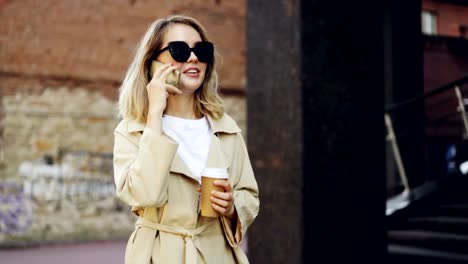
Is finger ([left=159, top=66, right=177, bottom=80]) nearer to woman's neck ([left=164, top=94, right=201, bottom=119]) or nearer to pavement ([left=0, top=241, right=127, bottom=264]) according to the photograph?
woman's neck ([left=164, top=94, right=201, bottom=119])

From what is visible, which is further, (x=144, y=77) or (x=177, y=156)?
(x=144, y=77)

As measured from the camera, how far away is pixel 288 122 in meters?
3.51

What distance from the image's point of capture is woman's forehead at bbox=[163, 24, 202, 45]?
2.27 metres

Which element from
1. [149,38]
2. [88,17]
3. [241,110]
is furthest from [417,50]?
[149,38]

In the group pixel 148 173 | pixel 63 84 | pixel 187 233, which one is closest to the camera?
pixel 148 173

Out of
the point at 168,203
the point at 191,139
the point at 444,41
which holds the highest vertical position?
the point at 444,41

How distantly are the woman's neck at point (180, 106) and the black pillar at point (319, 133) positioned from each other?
121 cm

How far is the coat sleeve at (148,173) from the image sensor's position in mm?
1998

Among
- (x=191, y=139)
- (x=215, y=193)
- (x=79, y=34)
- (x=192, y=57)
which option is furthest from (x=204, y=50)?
(x=79, y=34)

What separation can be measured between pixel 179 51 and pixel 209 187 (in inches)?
21.0

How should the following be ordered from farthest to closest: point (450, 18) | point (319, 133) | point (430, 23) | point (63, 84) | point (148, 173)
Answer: point (430, 23) < point (450, 18) < point (63, 84) < point (319, 133) < point (148, 173)

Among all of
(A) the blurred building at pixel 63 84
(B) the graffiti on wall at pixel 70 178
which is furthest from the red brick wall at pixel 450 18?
(B) the graffiti on wall at pixel 70 178

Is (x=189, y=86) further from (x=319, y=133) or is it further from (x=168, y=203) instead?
(x=319, y=133)

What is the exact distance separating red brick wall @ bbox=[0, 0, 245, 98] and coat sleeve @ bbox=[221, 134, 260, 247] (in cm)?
943
